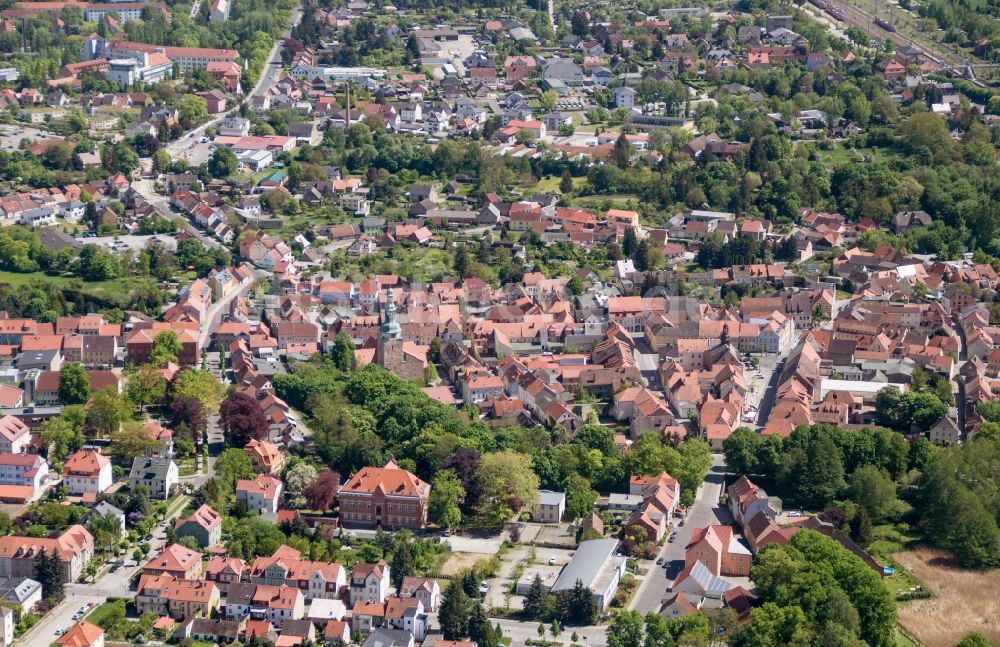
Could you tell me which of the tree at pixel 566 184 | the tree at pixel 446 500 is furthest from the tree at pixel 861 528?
the tree at pixel 566 184

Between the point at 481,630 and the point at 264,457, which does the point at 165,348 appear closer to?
the point at 264,457

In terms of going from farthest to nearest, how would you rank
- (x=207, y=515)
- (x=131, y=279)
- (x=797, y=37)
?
(x=797, y=37), (x=131, y=279), (x=207, y=515)

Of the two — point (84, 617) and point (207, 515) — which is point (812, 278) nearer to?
point (207, 515)

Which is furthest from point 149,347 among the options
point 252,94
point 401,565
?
point 252,94

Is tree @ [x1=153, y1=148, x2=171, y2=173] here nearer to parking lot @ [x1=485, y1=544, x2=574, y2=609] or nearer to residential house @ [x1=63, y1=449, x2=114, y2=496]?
residential house @ [x1=63, y1=449, x2=114, y2=496]

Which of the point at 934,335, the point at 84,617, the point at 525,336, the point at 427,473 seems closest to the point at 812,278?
the point at 934,335

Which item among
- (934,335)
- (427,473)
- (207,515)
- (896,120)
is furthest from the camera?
(896,120)

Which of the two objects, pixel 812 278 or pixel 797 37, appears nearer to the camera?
pixel 812 278
